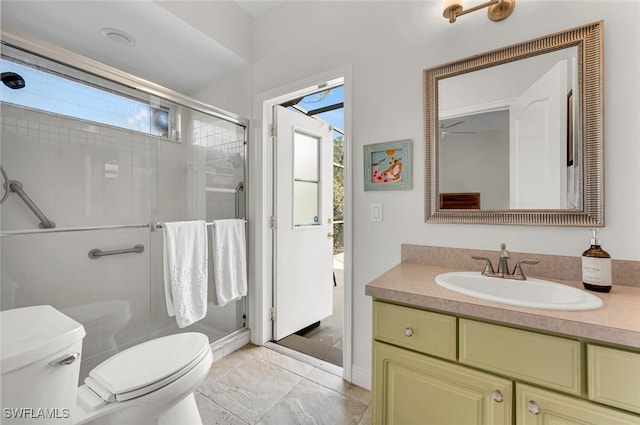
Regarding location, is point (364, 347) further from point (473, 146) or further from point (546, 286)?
point (473, 146)

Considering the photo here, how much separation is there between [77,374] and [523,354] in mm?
1459

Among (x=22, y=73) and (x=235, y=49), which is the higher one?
(x=235, y=49)

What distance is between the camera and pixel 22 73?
1.35 meters

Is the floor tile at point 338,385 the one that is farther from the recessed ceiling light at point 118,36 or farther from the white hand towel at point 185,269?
the recessed ceiling light at point 118,36

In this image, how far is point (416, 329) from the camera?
984 millimetres

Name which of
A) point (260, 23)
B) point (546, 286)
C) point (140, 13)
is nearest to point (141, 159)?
point (140, 13)

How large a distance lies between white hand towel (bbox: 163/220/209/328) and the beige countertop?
1263mm

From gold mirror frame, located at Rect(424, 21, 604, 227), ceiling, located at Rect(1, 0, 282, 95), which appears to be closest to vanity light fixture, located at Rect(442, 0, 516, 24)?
gold mirror frame, located at Rect(424, 21, 604, 227)

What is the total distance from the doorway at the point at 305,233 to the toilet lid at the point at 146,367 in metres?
0.99

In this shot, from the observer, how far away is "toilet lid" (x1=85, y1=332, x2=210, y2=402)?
1.04m

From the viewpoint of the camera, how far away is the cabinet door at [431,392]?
0.86m

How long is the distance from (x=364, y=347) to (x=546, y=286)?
1.04 m

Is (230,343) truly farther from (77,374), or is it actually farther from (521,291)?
(521,291)

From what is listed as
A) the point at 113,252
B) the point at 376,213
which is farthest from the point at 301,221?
the point at 113,252
